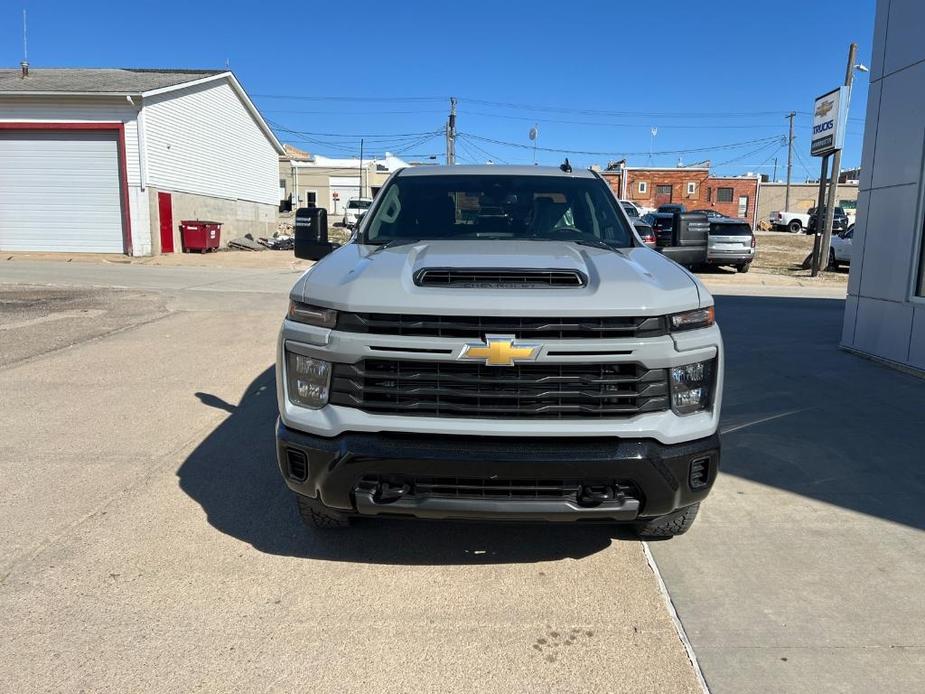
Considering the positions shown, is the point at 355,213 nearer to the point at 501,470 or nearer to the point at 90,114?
the point at 501,470

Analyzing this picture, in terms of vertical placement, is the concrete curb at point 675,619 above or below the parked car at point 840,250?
below

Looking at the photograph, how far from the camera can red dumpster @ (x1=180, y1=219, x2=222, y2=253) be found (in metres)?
24.1

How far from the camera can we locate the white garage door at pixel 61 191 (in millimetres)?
22047

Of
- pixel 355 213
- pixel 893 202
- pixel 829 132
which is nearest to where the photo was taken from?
pixel 893 202

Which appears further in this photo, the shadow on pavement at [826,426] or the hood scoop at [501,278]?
the shadow on pavement at [826,426]

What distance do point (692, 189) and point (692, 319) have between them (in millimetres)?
64162

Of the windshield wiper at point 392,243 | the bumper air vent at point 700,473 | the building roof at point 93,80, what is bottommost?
the bumper air vent at point 700,473

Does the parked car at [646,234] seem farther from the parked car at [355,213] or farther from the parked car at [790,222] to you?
the parked car at [790,222]

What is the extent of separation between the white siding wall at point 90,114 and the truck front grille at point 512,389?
21.8m

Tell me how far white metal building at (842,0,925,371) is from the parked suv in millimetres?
5846

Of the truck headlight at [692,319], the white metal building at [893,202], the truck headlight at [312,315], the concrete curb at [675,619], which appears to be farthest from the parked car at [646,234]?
the white metal building at [893,202]

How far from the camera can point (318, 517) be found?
3.61m

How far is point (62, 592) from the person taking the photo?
3195 millimetres

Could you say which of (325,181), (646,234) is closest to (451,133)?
(325,181)
